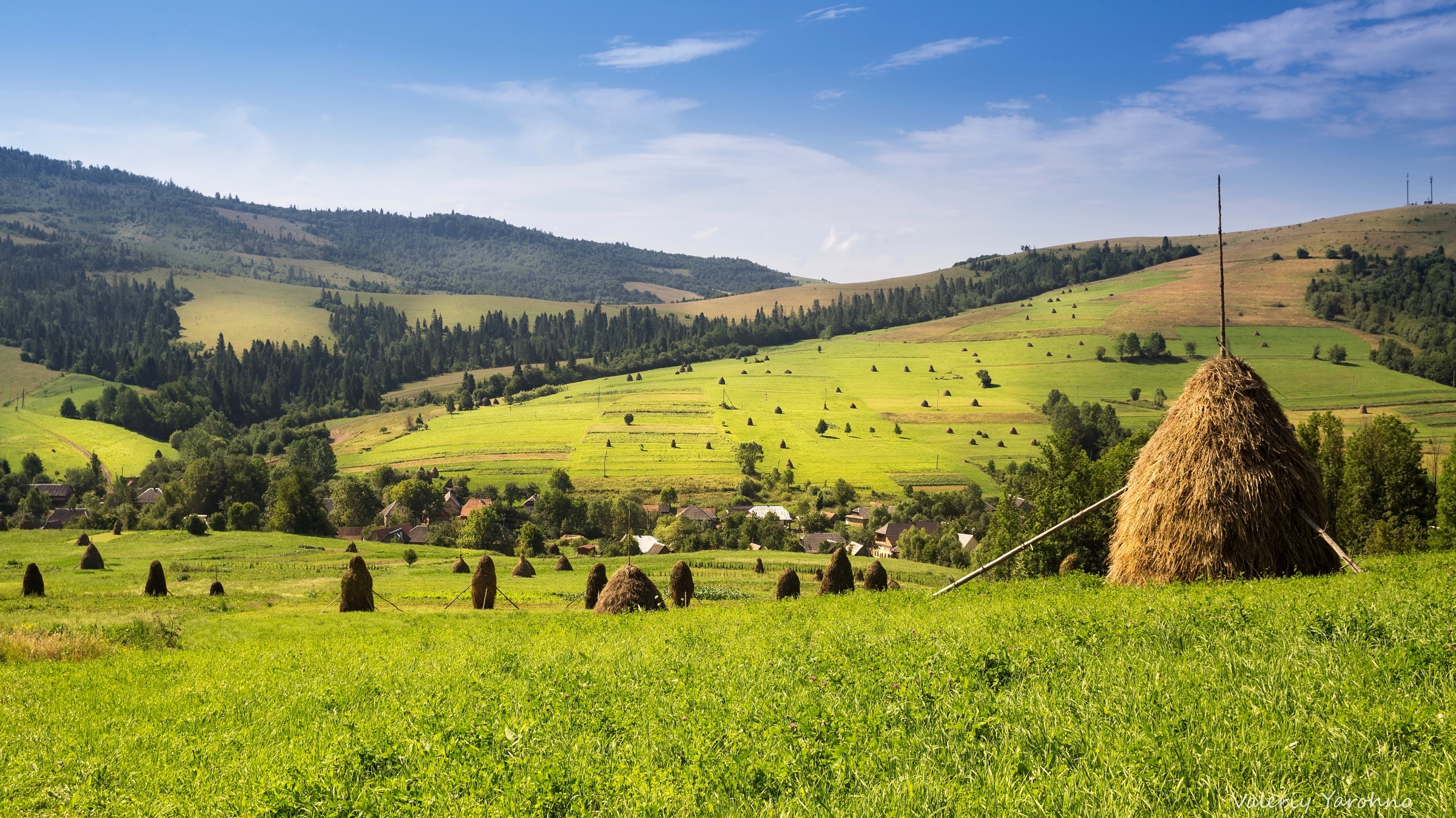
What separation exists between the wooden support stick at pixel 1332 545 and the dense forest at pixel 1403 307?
15630 centimetres

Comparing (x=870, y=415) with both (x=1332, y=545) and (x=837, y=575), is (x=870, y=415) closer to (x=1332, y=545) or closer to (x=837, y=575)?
(x=837, y=575)

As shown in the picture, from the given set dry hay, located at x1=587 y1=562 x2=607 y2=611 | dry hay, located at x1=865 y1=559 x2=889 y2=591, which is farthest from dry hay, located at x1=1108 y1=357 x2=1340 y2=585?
dry hay, located at x1=587 y1=562 x2=607 y2=611

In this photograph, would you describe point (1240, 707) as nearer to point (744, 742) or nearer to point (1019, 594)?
point (744, 742)

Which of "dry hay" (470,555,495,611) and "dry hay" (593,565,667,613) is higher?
"dry hay" (593,565,667,613)

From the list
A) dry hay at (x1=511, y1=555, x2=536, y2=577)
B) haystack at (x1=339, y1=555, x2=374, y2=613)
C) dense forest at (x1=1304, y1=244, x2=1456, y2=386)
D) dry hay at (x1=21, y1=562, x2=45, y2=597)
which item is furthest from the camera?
dense forest at (x1=1304, y1=244, x2=1456, y2=386)

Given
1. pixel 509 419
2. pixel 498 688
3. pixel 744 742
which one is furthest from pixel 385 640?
pixel 509 419

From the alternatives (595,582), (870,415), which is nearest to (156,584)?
(595,582)

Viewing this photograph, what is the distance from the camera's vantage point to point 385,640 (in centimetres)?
2042

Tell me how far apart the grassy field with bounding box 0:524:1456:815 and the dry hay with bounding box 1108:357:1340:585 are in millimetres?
2302

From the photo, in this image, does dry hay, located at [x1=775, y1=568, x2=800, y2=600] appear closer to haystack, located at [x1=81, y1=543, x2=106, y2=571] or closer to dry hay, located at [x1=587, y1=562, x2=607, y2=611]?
dry hay, located at [x1=587, y1=562, x2=607, y2=611]

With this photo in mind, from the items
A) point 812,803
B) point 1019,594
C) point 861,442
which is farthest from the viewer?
point 861,442

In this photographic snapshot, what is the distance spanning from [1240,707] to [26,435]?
207177 millimetres

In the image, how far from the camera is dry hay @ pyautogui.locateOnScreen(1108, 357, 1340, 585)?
1884 cm

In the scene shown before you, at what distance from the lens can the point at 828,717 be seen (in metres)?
7.59
